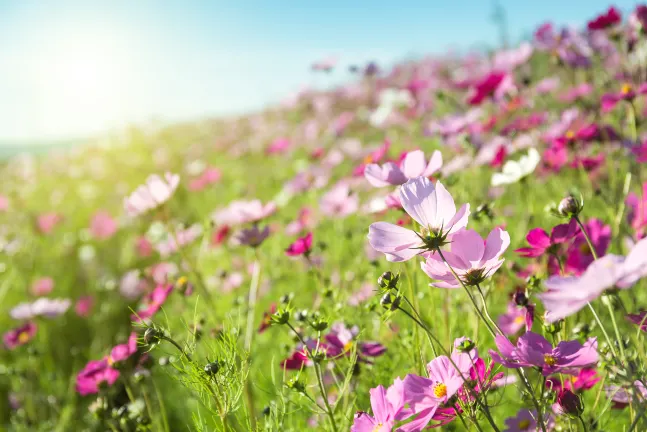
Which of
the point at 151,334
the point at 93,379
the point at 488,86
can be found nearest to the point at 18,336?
the point at 93,379

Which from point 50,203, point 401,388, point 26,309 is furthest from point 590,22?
point 50,203

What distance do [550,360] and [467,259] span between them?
0.15 meters

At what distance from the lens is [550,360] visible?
606 mm

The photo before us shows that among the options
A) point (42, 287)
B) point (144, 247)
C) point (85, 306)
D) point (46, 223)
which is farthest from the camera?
point (46, 223)

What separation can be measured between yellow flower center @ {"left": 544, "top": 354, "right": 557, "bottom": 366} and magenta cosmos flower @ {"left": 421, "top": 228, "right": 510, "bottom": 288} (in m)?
0.11

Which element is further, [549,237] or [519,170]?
[519,170]

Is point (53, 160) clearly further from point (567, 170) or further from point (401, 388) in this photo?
point (401, 388)

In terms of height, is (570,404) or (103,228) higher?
(570,404)

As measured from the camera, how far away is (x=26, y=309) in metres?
1.72

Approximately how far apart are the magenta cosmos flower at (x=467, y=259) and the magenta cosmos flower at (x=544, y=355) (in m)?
0.09

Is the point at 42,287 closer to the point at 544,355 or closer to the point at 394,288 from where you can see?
the point at 394,288

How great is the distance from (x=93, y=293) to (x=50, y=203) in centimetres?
273

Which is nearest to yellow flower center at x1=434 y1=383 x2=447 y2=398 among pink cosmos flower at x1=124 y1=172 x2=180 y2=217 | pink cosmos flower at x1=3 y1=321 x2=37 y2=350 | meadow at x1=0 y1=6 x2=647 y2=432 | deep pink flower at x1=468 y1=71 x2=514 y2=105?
meadow at x1=0 y1=6 x2=647 y2=432

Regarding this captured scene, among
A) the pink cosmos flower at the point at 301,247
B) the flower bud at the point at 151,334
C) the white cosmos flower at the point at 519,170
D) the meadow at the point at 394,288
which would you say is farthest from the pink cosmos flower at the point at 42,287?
the white cosmos flower at the point at 519,170
